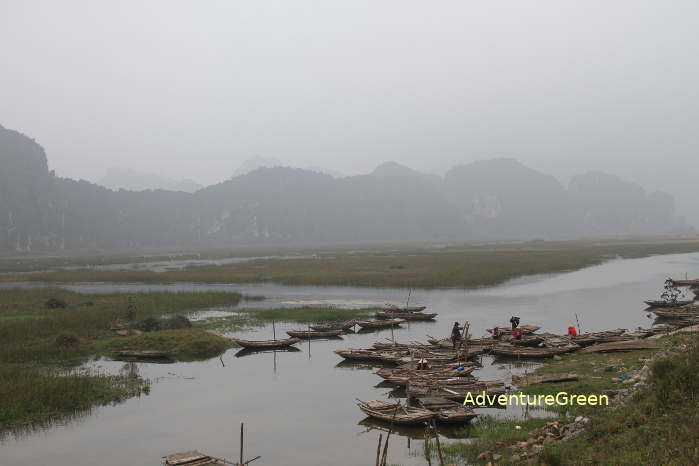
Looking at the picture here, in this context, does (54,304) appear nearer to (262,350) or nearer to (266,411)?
(262,350)

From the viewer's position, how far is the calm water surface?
17484 mm

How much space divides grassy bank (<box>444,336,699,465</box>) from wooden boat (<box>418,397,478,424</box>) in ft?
1.87

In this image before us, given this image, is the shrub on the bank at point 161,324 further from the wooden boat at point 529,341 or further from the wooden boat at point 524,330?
the wooden boat at point 529,341

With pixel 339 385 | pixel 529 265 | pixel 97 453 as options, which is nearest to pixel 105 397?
pixel 97 453

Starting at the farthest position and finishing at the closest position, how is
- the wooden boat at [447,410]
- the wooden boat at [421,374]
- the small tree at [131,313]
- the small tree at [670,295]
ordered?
the small tree at [670,295]
the small tree at [131,313]
the wooden boat at [421,374]
the wooden boat at [447,410]

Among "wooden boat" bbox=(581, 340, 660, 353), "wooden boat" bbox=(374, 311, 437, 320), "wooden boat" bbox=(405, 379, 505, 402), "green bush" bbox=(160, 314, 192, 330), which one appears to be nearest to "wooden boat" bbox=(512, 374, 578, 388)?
"wooden boat" bbox=(405, 379, 505, 402)

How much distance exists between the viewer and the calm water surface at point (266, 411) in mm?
17484

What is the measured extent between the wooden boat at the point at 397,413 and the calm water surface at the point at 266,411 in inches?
18.9

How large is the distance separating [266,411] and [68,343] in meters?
18.3

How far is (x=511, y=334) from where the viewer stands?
107 ft

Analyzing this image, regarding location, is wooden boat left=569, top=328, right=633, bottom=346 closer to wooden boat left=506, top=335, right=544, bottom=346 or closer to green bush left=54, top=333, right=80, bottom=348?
wooden boat left=506, top=335, right=544, bottom=346

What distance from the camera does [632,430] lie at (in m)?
12.8

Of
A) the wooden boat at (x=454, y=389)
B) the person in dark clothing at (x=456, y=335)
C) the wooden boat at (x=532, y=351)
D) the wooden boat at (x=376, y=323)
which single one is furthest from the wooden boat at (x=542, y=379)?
the wooden boat at (x=376, y=323)

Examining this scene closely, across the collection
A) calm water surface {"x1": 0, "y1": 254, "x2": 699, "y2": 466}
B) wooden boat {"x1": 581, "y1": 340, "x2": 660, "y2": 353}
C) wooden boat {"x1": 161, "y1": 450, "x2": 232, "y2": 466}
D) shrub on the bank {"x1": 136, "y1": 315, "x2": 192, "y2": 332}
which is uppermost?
shrub on the bank {"x1": 136, "y1": 315, "x2": 192, "y2": 332}
